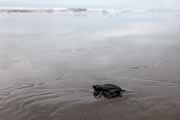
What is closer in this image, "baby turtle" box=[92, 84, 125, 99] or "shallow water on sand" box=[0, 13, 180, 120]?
"shallow water on sand" box=[0, 13, 180, 120]

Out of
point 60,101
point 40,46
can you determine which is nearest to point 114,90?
point 60,101

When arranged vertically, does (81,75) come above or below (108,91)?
above

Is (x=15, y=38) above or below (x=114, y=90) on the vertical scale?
above

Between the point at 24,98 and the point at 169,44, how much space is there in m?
12.9

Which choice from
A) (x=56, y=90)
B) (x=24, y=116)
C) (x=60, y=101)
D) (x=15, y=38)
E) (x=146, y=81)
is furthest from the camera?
(x=15, y=38)

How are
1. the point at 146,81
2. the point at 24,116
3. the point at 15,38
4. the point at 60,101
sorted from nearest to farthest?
the point at 24,116 → the point at 60,101 → the point at 146,81 → the point at 15,38

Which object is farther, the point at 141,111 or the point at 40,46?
the point at 40,46

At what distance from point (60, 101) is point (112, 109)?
A: 167 cm

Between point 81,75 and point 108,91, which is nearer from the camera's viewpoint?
point 108,91

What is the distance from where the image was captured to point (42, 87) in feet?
35.4

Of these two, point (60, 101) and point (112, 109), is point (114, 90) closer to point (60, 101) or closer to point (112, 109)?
point (112, 109)

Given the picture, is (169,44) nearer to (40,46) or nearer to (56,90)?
(40,46)

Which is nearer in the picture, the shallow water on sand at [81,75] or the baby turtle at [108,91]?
the shallow water on sand at [81,75]

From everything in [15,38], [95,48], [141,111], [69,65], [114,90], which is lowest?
[141,111]
